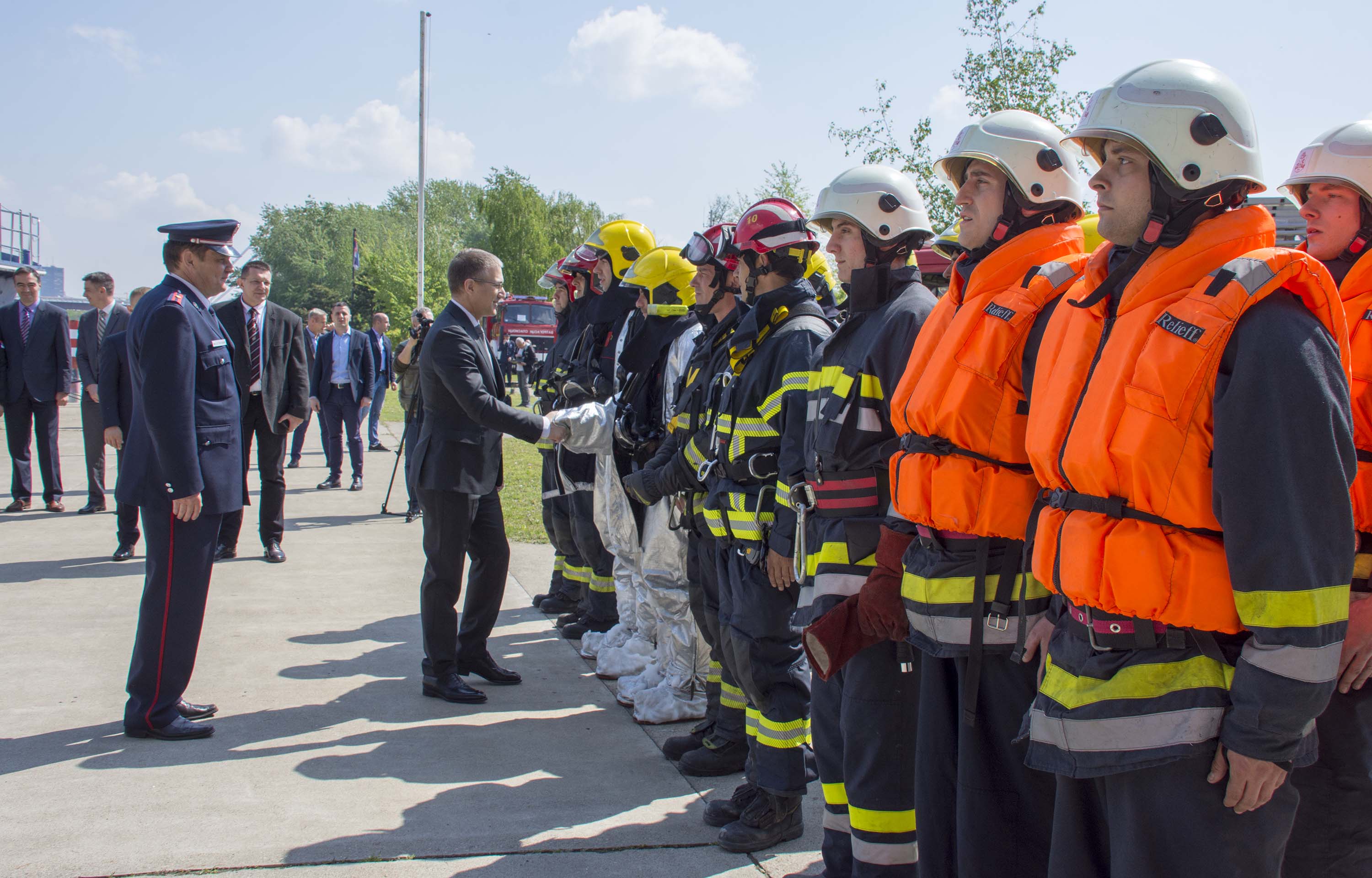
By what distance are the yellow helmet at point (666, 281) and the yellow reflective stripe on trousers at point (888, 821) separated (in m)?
3.26

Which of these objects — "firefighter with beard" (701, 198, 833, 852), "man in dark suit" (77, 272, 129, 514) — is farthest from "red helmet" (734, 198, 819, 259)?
"man in dark suit" (77, 272, 129, 514)

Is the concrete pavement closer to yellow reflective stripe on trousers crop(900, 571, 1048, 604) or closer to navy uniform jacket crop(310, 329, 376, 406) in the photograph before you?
yellow reflective stripe on trousers crop(900, 571, 1048, 604)

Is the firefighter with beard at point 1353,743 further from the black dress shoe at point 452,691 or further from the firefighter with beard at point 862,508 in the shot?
the black dress shoe at point 452,691

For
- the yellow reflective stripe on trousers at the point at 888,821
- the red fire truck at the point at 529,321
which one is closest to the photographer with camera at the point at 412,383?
the yellow reflective stripe on trousers at the point at 888,821

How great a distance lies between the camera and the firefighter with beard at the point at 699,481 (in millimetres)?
4348

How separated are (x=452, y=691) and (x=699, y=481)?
6.54 ft

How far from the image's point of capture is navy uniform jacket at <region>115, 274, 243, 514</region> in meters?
4.62

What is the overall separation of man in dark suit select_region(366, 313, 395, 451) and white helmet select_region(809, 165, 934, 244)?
967cm

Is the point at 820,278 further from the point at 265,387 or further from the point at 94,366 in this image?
the point at 94,366

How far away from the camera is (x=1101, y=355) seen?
2.09 m

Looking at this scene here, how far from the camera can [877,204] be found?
3.45 metres

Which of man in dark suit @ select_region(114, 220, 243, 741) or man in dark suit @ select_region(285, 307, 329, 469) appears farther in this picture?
man in dark suit @ select_region(285, 307, 329, 469)

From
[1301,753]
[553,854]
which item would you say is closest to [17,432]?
[553,854]

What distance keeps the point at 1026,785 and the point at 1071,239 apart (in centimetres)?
146
